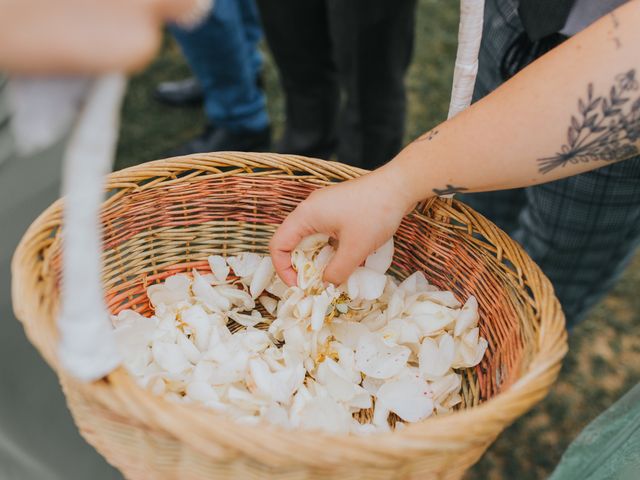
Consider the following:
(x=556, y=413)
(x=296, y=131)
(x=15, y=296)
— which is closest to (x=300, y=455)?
(x=15, y=296)

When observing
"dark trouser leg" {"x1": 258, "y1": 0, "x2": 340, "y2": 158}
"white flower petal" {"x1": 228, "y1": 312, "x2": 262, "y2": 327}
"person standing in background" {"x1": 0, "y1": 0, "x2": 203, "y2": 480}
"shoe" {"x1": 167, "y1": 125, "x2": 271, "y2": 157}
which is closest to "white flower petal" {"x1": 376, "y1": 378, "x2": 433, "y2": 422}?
"white flower petal" {"x1": 228, "y1": 312, "x2": 262, "y2": 327}

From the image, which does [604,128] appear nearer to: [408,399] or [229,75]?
[408,399]

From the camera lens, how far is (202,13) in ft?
1.52

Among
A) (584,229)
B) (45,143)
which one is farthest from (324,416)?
(584,229)

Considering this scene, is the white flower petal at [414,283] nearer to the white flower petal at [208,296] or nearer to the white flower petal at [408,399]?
the white flower petal at [408,399]

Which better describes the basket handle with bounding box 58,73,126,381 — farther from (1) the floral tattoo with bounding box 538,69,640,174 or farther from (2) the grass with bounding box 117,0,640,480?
(2) the grass with bounding box 117,0,640,480

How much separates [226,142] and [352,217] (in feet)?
3.97

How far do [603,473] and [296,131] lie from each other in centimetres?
121

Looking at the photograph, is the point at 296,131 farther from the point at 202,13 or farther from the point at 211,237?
the point at 202,13

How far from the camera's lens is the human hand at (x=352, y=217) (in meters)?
0.78

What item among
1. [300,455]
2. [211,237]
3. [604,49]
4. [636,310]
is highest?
[604,49]

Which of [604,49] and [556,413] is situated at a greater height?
[604,49]

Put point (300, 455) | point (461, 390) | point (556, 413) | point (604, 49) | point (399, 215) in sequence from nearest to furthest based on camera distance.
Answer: point (300, 455) → point (604, 49) → point (399, 215) → point (461, 390) → point (556, 413)

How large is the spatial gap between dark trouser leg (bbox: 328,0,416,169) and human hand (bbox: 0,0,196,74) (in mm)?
963
